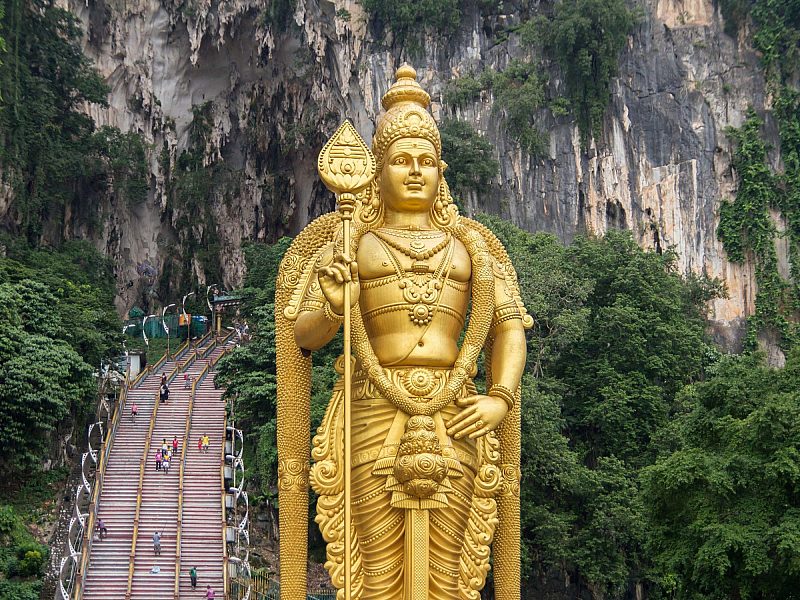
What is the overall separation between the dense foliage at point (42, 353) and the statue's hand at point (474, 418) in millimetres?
13522

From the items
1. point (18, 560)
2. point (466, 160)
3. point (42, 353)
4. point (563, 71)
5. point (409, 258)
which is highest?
point (563, 71)

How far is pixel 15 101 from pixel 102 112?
4951 mm

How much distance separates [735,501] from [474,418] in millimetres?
6614

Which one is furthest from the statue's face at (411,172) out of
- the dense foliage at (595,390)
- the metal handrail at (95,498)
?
the metal handrail at (95,498)

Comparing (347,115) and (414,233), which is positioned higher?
(347,115)

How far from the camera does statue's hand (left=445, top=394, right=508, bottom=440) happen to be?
8203 mm

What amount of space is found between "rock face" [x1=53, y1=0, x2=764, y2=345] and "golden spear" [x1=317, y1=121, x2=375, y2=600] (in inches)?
907

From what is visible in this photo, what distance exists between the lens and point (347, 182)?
25.7 feet

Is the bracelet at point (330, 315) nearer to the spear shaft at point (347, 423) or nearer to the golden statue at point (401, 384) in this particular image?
the golden statue at point (401, 384)

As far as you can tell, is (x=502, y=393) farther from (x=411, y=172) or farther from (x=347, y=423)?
(x=411, y=172)

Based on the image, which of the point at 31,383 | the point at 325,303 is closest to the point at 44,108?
the point at 31,383

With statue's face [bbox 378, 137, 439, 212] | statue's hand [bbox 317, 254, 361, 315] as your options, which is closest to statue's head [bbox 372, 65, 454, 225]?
statue's face [bbox 378, 137, 439, 212]

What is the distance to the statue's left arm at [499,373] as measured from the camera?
8.22m

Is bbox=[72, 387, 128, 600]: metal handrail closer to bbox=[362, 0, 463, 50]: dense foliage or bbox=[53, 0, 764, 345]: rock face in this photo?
bbox=[53, 0, 764, 345]: rock face
